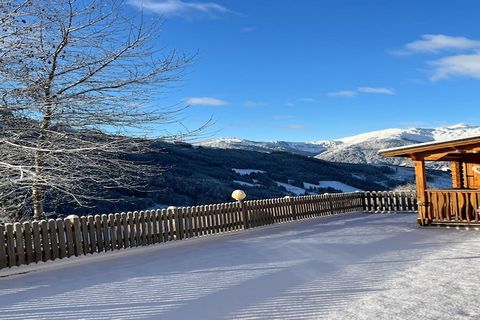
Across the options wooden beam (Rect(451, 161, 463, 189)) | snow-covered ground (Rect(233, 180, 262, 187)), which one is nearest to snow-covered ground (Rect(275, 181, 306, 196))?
snow-covered ground (Rect(233, 180, 262, 187))

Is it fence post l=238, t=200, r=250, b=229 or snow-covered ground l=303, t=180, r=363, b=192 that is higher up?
fence post l=238, t=200, r=250, b=229

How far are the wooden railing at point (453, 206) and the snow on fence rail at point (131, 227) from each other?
502 cm

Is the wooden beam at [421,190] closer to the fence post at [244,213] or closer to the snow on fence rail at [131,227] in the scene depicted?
the snow on fence rail at [131,227]

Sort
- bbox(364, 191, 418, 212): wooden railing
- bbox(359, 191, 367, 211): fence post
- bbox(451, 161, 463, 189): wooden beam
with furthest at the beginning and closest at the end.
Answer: bbox(359, 191, 367, 211): fence post
bbox(364, 191, 418, 212): wooden railing
bbox(451, 161, 463, 189): wooden beam

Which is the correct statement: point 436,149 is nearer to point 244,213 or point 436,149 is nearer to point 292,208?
point 292,208

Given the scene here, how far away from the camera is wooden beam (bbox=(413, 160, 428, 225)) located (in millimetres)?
13906

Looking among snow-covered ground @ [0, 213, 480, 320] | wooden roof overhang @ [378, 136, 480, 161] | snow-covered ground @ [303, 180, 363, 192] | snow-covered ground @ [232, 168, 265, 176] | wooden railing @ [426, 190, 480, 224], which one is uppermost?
snow-covered ground @ [232, 168, 265, 176]

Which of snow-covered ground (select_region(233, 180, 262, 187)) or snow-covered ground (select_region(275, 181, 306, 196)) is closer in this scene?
snow-covered ground (select_region(275, 181, 306, 196))

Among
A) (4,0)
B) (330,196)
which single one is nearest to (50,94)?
(4,0)

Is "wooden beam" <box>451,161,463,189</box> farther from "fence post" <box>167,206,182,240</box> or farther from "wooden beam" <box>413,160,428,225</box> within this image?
"fence post" <box>167,206,182,240</box>

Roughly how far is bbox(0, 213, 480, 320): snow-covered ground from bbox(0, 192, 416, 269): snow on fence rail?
331mm

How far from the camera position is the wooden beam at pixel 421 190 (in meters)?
13.9

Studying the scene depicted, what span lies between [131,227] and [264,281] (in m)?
5.11

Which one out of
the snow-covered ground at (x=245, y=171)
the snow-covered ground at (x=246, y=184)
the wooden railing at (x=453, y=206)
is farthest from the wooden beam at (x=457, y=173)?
the snow-covered ground at (x=245, y=171)
